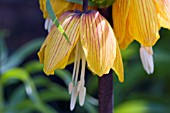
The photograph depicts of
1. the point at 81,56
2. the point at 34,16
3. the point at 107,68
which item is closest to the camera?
the point at 107,68

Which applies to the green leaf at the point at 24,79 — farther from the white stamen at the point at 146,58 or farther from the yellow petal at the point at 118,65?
the yellow petal at the point at 118,65

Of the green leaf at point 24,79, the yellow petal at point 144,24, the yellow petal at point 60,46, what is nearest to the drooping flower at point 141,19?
the yellow petal at point 144,24

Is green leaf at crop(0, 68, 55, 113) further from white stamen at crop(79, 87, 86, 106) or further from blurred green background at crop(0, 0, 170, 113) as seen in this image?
white stamen at crop(79, 87, 86, 106)

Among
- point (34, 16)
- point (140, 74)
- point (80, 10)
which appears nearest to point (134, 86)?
point (140, 74)

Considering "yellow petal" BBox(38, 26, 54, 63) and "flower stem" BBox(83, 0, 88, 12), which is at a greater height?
"flower stem" BBox(83, 0, 88, 12)

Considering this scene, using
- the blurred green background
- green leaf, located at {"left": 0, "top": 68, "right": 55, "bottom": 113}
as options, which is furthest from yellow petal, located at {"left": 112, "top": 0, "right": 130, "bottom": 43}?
green leaf, located at {"left": 0, "top": 68, "right": 55, "bottom": 113}

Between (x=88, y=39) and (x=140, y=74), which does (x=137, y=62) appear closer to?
(x=140, y=74)
